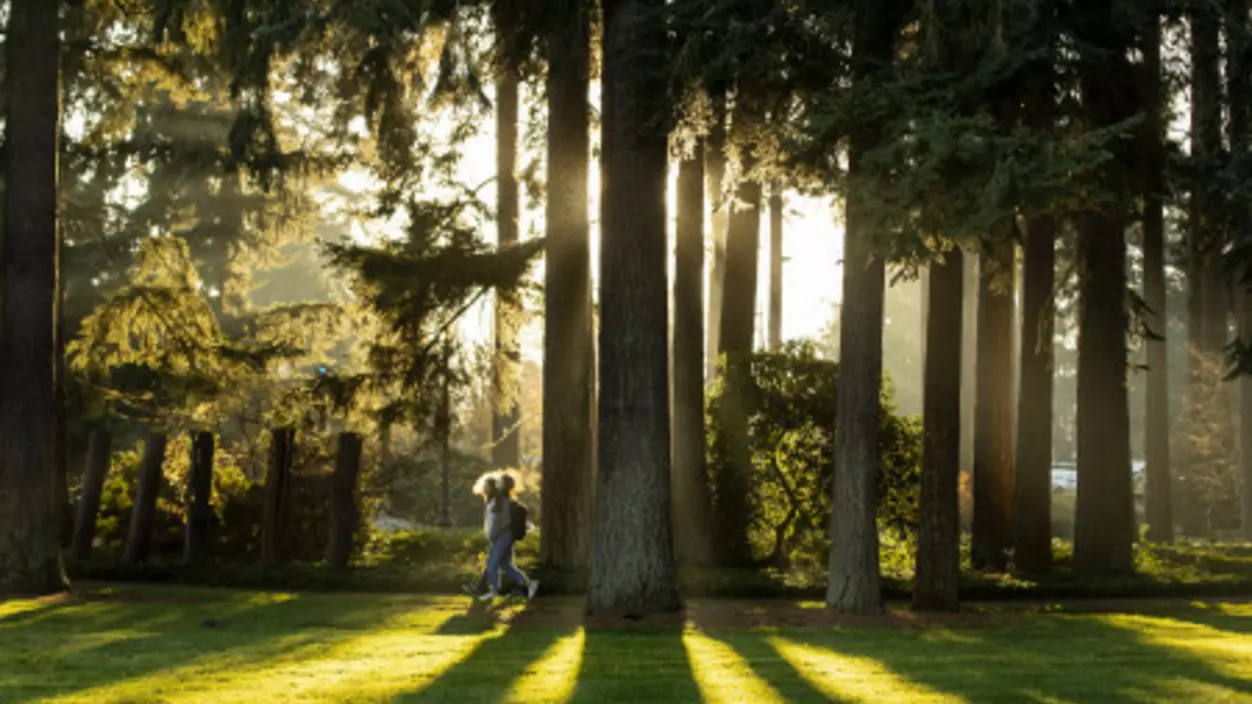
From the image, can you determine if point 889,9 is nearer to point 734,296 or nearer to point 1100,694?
point 1100,694

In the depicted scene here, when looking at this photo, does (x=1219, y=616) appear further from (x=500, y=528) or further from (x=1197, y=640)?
(x=500, y=528)

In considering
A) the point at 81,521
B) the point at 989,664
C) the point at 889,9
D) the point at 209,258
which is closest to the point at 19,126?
the point at 81,521

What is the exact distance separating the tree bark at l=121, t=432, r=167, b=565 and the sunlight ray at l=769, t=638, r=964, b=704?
12008 millimetres

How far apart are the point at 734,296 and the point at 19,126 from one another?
1090cm

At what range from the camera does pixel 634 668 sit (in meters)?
12.4

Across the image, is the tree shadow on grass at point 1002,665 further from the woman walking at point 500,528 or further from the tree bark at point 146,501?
the tree bark at point 146,501

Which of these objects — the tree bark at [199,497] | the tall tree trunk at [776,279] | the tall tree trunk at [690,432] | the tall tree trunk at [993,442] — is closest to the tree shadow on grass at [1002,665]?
the tall tree trunk at [690,432]

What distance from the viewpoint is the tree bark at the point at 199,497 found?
2267 centimetres

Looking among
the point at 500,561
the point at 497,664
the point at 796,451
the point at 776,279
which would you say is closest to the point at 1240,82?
the point at 796,451

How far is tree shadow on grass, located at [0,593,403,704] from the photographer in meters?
11.5

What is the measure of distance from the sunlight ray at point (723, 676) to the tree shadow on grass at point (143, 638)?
3402 mm

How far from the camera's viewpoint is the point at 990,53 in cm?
1545

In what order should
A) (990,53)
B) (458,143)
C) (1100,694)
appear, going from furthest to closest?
(458,143), (990,53), (1100,694)

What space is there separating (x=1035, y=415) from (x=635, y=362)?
9.48 m
